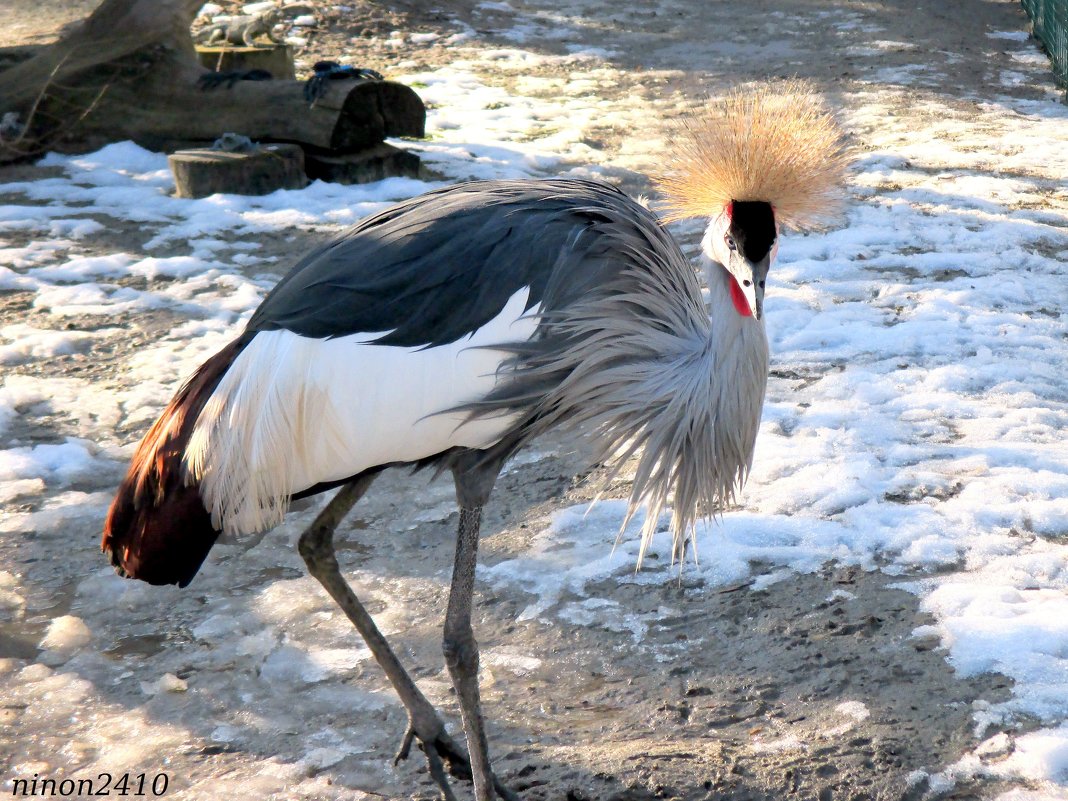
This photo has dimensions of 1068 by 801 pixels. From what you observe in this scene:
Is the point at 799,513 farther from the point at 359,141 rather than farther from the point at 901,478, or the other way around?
the point at 359,141

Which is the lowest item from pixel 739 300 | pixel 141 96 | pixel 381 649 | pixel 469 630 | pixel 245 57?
pixel 381 649

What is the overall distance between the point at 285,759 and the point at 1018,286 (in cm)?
372

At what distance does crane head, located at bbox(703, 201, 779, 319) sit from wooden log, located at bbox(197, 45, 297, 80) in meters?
5.76

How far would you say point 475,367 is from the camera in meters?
2.34

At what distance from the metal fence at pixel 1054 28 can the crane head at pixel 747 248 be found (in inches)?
250

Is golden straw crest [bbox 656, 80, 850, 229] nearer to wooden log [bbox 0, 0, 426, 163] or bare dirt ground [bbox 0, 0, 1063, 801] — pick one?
bare dirt ground [bbox 0, 0, 1063, 801]

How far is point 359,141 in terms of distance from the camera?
656 cm

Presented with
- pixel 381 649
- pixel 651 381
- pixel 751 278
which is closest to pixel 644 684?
pixel 381 649

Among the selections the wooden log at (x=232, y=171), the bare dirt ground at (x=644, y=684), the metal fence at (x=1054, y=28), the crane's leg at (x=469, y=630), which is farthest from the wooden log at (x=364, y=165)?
the metal fence at (x=1054, y=28)

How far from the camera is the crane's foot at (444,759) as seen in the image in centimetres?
244

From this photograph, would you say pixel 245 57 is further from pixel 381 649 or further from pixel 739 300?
pixel 739 300

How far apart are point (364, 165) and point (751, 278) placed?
14.9ft

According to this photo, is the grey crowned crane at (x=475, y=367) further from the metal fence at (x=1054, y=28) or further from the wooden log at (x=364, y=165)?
the metal fence at (x=1054, y=28)

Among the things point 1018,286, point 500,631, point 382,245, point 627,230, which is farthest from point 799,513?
point 1018,286
